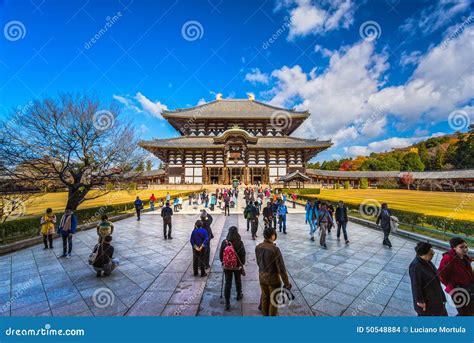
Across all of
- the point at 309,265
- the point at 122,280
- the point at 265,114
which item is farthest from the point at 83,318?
the point at 265,114

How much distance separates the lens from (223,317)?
361 centimetres

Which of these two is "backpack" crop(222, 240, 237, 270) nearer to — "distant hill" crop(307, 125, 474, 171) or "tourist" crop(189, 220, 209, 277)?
"tourist" crop(189, 220, 209, 277)

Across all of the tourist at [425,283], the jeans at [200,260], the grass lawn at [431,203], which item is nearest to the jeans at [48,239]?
the jeans at [200,260]

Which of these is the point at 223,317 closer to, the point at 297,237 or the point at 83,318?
the point at 83,318

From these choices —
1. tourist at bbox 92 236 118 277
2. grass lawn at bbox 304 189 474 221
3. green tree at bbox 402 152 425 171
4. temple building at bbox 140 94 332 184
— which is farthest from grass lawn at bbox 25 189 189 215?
green tree at bbox 402 152 425 171

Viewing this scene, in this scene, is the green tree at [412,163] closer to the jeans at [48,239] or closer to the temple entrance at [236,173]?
the temple entrance at [236,173]

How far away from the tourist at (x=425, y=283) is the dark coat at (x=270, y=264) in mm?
1853

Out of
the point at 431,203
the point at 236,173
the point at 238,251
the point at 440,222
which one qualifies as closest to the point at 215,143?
the point at 236,173

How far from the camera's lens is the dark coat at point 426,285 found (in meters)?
2.92

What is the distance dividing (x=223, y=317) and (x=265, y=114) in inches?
1529

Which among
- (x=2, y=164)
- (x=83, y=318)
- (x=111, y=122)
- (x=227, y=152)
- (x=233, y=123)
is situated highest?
(x=233, y=123)

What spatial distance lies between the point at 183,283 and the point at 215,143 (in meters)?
30.9

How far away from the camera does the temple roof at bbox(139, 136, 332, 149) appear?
3300 cm

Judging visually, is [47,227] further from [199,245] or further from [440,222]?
[440,222]
